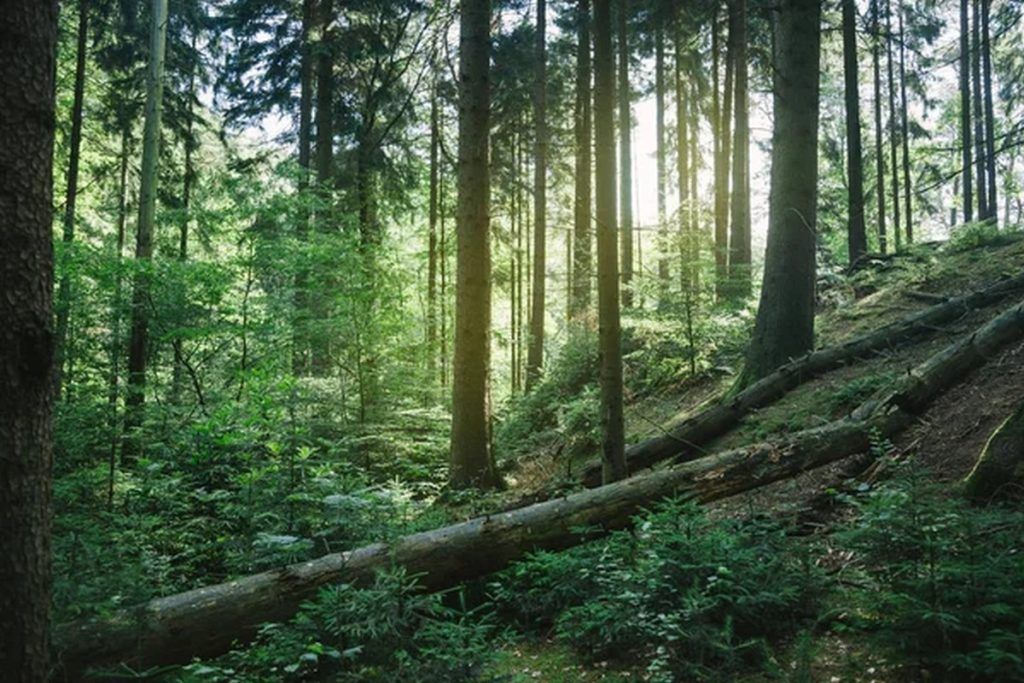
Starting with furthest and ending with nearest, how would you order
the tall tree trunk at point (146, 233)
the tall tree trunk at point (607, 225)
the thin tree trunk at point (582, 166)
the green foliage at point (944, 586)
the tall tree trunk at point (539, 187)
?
the thin tree trunk at point (582, 166) < the tall tree trunk at point (539, 187) < the tall tree trunk at point (146, 233) < the tall tree trunk at point (607, 225) < the green foliage at point (944, 586)

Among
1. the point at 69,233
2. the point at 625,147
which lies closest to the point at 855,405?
the point at 625,147

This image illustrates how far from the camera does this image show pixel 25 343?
2594 millimetres

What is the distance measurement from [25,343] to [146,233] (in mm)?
11469

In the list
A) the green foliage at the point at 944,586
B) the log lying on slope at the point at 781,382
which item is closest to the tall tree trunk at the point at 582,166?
the log lying on slope at the point at 781,382

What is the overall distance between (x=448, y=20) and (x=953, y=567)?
7855 millimetres

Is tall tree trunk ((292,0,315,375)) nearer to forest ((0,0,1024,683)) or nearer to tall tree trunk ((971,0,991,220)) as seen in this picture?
forest ((0,0,1024,683))

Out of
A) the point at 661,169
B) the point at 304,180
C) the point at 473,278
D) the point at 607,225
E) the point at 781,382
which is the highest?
the point at 661,169

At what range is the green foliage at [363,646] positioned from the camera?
3441 mm

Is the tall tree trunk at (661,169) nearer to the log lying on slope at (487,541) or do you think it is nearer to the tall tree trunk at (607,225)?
the tall tree trunk at (607,225)

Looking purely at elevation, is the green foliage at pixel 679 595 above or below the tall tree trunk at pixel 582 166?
below

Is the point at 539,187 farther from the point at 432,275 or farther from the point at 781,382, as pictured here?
the point at 781,382

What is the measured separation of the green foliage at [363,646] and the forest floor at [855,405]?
1.07 ft

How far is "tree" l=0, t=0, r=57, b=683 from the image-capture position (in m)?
2.57

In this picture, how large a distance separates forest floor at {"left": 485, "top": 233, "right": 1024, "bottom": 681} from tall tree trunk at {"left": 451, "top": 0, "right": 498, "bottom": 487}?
0.82 m
